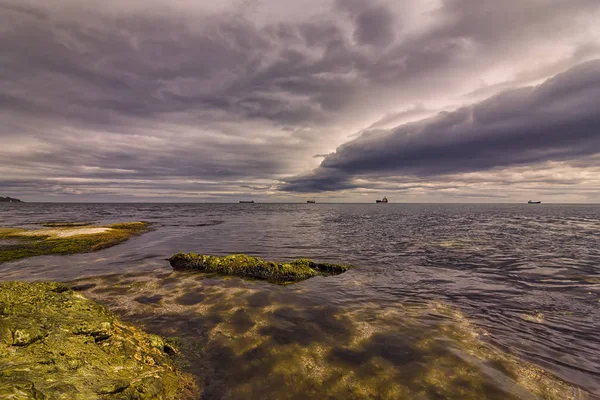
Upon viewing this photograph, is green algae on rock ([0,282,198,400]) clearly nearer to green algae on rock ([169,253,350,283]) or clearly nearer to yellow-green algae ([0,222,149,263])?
green algae on rock ([169,253,350,283])

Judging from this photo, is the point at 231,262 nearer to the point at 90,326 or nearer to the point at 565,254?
the point at 90,326

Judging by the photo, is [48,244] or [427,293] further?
[48,244]

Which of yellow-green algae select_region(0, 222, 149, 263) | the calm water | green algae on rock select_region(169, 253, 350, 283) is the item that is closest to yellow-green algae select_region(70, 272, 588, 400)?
the calm water

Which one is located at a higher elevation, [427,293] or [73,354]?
[73,354]

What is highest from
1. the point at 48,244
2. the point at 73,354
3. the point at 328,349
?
the point at 73,354

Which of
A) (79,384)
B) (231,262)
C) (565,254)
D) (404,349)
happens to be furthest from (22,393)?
(565,254)

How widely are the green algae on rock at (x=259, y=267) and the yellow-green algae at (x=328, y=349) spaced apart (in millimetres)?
3522

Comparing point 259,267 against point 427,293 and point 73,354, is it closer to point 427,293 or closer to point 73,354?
point 427,293

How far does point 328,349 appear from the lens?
338 inches

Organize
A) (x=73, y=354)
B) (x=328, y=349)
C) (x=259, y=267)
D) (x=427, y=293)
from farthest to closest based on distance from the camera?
(x=259, y=267)
(x=427, y=293)
(x=328, y=349)
(x=73, y=354)

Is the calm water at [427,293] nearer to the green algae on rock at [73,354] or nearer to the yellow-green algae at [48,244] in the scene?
the green algae on rock at [73,354]

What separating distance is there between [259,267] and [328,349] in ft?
32.4

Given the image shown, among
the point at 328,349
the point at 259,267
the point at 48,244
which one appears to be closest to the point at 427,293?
the point at 328,349

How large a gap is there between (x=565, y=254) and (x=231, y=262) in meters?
28.4
